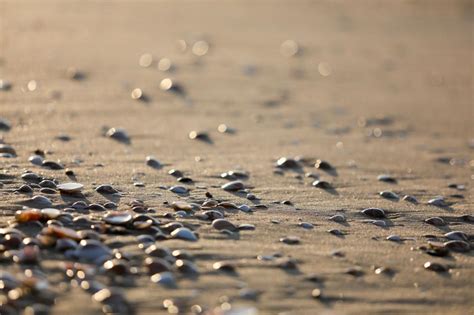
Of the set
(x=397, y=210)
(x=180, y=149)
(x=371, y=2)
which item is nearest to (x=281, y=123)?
(x=180, y=149)

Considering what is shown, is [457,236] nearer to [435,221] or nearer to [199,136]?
[435,221]

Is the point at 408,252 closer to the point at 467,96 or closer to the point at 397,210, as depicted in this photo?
the point at 397,210

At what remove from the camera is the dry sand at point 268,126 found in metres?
2.89

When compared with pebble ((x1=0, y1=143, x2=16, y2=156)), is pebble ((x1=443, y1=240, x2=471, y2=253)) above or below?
below

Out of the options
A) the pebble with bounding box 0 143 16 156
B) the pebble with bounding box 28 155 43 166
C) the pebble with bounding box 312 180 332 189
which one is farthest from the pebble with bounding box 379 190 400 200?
the pebble with bounding box 0 143 16 156

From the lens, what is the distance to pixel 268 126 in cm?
578

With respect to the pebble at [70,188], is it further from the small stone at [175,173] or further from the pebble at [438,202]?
the pebble at [438,202]

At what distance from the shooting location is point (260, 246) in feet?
10.4

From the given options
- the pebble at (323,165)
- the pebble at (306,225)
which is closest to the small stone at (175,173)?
the pebble at (323,165)

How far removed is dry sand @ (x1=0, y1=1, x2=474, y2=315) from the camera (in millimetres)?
2895

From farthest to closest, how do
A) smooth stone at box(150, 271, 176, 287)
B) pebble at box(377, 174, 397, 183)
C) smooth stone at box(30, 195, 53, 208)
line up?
pebble at box(377, 174, 397, 183)
smooth stone at box(30, 195, 53, 208)
smooth stone at box(150, 271, 176, 287)

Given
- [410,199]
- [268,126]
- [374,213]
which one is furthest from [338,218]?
[268,126]

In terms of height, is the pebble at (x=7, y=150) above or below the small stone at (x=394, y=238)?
above

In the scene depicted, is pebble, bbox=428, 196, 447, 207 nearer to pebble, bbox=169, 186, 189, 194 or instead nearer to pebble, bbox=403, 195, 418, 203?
pebble, bbox=403, 195, 418, 203
